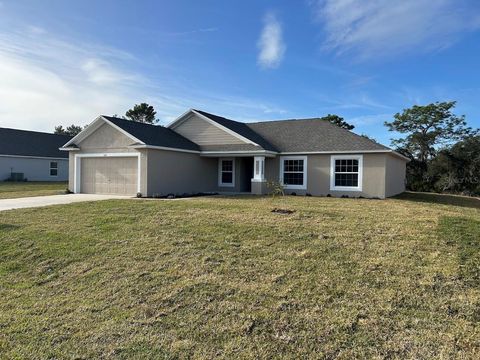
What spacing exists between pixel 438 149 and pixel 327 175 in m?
23.5

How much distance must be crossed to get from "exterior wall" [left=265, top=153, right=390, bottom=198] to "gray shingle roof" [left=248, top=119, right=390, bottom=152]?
549 millimetres

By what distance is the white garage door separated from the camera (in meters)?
18.9

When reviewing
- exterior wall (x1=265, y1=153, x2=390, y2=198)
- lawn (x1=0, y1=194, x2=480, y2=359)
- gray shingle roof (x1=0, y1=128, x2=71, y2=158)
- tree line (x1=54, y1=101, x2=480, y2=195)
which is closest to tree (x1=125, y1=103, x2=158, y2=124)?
gray shingle roof (x1=0, y1=128, x2=71, y2=158)

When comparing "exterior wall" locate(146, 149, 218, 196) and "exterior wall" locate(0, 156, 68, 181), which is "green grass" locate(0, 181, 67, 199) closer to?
"exterior wall" locate(146, 149, 218, 196)

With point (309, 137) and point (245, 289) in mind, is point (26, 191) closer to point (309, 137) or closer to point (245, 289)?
point (309, 137)

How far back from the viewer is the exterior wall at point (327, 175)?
18.1 m

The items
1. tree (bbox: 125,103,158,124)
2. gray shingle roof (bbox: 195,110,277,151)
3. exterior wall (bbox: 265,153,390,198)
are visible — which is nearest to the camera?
exterior wall (bbox: 265,153,390,198)

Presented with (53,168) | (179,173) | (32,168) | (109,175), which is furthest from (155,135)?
(53,168)

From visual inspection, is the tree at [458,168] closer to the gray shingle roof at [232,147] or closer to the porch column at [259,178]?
the porch column at [259,178]

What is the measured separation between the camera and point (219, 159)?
2252cm

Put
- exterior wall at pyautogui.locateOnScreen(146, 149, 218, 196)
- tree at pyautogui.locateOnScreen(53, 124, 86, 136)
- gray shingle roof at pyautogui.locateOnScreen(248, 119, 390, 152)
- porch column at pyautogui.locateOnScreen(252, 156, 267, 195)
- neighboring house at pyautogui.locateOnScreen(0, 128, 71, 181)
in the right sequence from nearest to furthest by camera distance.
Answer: exterior wall at pyautogui.locateOnScreen(146, 149, 218, 196)
gray shingle roof at pyautogui.locateOnScreen(248, 119, 390, 152)
porch column at pyautogui.locateOnScreen(252, 156, 267, 195)
neighboring house at pyautogui.locateOnScreen(0, 128, 71, 181)
tree at pyautogui.locateOnScreen(53, 124, 86, 136)

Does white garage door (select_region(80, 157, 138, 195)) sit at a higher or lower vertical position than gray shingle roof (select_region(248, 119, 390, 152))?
lower

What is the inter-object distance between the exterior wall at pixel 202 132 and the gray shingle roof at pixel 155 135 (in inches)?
15.5

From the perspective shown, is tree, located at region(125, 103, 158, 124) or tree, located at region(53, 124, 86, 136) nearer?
tree, located at region(125, 103, 158, 124)
